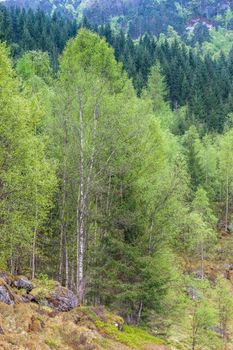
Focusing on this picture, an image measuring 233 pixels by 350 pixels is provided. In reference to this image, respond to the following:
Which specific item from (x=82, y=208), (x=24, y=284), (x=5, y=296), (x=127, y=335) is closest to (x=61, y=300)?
(x=24, y=284)

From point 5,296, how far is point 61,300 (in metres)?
4.44

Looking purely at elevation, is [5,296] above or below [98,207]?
above

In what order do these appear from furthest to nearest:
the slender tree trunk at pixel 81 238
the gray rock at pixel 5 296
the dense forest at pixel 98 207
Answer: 1. the slender tree trunk at pixel 81 238
2. the dense forest at pixel 98 207
3. the gray rock at pixel 5 296

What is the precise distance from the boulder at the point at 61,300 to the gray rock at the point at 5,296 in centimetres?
355

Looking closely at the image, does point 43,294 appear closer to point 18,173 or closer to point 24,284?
point 24,284

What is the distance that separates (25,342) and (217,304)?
2230cm

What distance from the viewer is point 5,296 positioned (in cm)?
1612

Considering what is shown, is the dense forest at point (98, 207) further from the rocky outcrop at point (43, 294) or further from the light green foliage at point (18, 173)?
the rocky outcrop at point (43, 294)

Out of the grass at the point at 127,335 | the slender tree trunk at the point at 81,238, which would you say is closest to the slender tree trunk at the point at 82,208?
the slender tree trunk at the point at 81,238

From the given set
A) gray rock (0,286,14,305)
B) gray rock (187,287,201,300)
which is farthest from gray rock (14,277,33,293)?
gray rock (187,287,201,300)

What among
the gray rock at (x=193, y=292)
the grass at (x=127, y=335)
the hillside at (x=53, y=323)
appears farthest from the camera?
the gray rock at (x=193, y=292)

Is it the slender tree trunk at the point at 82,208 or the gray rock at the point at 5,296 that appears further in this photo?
the slender tree trunk at the point at 82,208

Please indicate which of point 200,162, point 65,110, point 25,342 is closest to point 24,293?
point 25,342

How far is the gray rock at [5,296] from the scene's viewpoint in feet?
52.3
